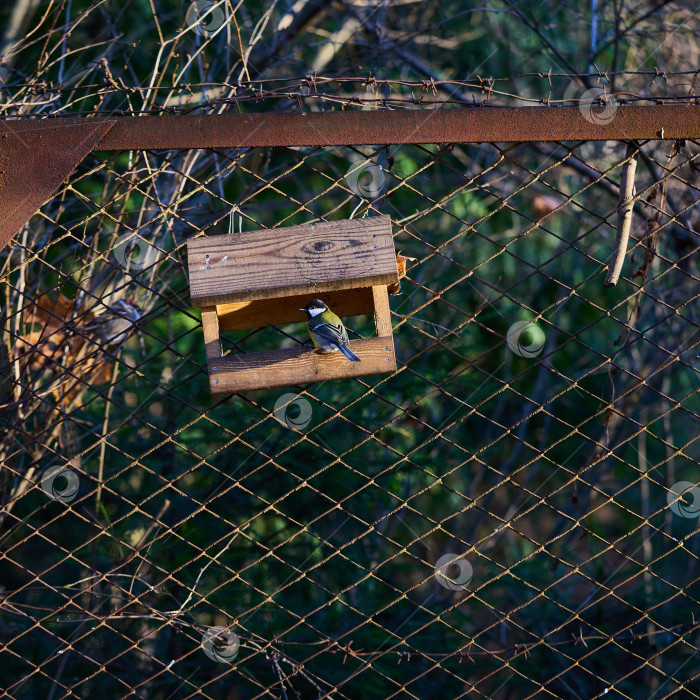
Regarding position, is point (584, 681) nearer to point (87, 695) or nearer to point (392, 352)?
point (87, 695)

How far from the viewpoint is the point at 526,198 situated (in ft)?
16.6

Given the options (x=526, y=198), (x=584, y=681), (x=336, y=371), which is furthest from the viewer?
(x=526, y=198)

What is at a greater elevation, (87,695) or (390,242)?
(390,242)

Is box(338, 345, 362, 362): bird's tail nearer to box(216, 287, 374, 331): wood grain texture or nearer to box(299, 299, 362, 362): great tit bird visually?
box(299, 299, 362, 362): great tit bird

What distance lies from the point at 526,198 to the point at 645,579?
255 centimetres

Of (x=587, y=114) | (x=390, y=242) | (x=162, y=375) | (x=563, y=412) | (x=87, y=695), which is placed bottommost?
(x=563, y=412)

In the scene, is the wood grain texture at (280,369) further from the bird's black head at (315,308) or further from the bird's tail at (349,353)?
the bird's black head at (315,308)

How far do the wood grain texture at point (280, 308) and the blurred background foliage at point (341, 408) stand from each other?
16 cm

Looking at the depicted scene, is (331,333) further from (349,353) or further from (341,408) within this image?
(341,408)

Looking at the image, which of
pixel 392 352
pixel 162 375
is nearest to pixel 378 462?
pixel 162 375

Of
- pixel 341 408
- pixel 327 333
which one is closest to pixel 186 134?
pixel 327 333

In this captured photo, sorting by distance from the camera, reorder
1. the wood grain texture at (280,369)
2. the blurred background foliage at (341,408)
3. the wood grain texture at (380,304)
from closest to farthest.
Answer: the wood grain texture at (280,369)
the wood grain texture at (380,304)
the blurred background foliage at (341,408)

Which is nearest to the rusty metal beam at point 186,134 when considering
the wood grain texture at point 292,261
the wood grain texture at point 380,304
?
the wood grain texture at point 292,261

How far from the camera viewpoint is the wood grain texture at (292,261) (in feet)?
6.50
